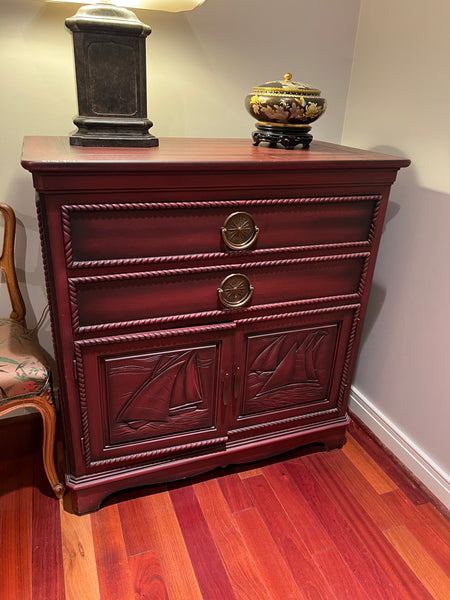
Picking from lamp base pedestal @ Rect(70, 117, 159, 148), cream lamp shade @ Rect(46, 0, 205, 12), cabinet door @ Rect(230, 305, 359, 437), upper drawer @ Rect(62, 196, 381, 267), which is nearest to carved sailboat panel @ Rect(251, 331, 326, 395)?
cabinet door @ Rect(230, 305, 359, 437)

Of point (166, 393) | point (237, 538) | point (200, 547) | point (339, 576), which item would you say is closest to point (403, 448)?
point (339, 576)

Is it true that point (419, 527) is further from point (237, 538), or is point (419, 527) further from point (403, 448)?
point (237, 538)

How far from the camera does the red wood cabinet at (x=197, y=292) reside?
1.03 metres

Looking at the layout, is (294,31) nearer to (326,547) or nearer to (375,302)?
(375,302)

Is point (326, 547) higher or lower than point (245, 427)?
lower

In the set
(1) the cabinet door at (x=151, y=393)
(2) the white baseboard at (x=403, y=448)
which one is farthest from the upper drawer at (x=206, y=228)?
(2) the white baseboard at (x=403, y=448)

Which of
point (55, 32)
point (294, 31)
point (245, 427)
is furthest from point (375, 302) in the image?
point (55, 32)

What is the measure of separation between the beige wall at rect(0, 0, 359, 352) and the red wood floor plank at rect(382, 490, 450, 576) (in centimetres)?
127

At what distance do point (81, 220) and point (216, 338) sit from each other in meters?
0.47

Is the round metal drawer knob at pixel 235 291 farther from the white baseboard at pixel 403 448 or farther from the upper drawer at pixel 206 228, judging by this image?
the white baseboard at pixel 403 448

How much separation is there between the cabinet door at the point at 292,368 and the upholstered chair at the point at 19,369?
1.72ft

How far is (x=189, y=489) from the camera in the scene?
1.46m

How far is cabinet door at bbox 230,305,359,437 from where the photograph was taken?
1331mm

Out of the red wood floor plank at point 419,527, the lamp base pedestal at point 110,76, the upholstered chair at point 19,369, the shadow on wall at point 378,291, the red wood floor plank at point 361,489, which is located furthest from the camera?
the shadow on wall at point 378,291
